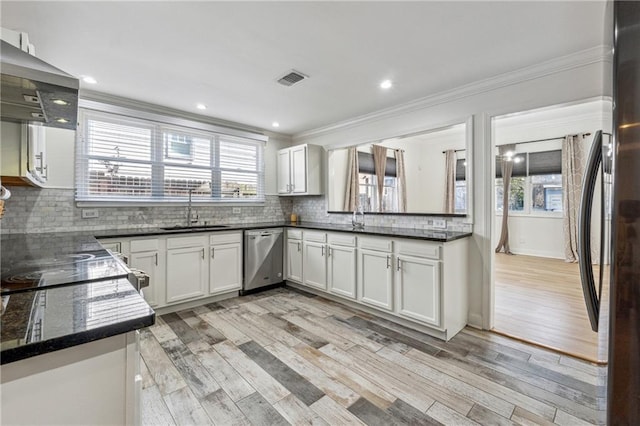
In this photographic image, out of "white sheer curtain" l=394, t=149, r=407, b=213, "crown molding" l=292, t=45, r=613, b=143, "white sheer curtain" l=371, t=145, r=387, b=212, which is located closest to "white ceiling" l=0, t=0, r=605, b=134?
"crown molding" l=292, t=45, r=613, b=143

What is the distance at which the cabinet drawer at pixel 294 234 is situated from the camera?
4082mm

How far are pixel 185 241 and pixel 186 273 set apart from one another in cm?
38

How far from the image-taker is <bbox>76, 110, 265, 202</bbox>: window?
3.27 meters

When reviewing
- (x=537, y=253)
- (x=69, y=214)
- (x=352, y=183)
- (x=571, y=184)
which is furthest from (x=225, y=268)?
(x=571, y=184)

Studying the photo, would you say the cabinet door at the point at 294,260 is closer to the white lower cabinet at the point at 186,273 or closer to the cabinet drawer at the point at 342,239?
the cabinet drawer at the point at 342,239

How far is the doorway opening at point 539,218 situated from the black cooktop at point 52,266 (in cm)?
339

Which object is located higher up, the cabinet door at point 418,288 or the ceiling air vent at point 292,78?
the ceiling air vent at point 292,78

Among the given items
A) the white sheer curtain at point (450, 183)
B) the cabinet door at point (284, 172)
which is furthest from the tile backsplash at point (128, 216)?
the white sheer curtain at point (450, 183)

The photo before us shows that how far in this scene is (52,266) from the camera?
4.67ft

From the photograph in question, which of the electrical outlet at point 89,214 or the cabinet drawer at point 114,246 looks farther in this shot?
the electrical outlet at point 89,214

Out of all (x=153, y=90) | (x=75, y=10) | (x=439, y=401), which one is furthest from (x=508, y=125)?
(x=75, y=10)

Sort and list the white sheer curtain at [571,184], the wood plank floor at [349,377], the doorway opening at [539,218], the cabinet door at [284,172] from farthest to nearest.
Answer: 1. the white sheer curtain at [571,184]
2. the cabinet door at [284,172]
3. the doorway opening at [539,218]
4. the wood plank floor at [349,377]

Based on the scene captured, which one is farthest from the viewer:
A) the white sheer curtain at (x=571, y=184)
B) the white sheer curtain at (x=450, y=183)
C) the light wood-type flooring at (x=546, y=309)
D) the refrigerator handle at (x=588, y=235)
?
the white sheer curtain at (x=450, y=183)

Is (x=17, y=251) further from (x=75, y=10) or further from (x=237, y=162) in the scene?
(x=237, y=162)
